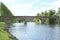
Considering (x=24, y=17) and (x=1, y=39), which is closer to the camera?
(x=1, y=39)

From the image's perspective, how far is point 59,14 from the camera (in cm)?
12288

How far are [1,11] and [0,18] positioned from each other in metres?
2.78

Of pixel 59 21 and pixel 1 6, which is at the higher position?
pixel 1 6

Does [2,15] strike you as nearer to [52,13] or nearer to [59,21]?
[59,21]

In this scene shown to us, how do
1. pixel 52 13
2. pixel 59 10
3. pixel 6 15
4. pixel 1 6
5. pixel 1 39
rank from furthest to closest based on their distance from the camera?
1. pixel 52 13
2. pixel 59 10
3. pixel 6 15
4. pixel 1 6
5. pixel 1 39

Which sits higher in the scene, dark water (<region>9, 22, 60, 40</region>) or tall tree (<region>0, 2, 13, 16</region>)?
tall tree (<region>0, 2, 13, 16</region>)

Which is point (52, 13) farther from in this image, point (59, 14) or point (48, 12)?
point (59, 14)

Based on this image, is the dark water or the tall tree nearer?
the dark water

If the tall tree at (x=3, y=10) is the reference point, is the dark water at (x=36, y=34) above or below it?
below

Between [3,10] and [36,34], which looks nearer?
[36,34]

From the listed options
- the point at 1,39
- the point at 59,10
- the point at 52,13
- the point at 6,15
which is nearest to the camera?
the point at 1,39

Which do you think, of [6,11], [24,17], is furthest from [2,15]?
[24,17]

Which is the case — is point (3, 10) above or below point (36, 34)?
above

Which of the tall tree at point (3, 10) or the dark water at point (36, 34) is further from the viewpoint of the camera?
the tall tree at point (3, 10)
